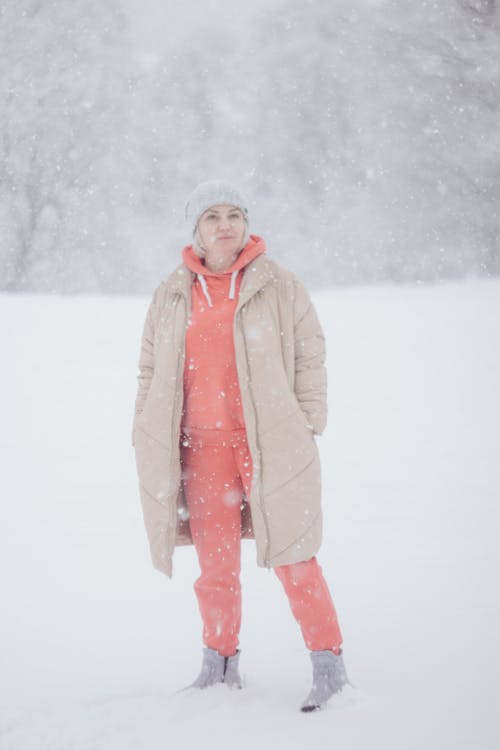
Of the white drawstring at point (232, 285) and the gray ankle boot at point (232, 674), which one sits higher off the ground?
the white drawstring at point (232, 285)

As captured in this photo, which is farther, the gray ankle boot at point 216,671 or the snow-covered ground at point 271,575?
the gray ankle boot at point 216,671

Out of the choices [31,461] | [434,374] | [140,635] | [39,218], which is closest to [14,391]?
[31,461]

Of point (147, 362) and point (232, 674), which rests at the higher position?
point (147, 362)

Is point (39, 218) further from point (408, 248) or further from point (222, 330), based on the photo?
point (222, 330)

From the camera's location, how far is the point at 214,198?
1.97 metres

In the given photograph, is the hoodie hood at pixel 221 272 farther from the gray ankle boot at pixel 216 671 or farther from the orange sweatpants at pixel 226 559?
the gray ankle boot at pixel 216 671

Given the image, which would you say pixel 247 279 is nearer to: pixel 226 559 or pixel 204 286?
pixel 204 286

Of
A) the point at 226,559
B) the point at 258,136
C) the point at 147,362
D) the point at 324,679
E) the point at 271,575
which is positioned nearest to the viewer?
the point at 324,679

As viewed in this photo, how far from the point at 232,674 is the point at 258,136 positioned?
5285mm

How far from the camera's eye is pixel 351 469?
4328 mm

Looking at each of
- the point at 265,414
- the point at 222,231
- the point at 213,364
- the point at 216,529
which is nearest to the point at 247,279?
the point at 222,231

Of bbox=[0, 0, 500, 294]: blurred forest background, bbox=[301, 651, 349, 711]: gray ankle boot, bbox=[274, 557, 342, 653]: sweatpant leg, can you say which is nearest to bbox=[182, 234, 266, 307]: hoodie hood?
bbox=[274, 557, 342, 653]: sweatpant leg

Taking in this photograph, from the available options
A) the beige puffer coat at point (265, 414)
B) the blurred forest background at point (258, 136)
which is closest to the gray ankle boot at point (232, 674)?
the beige puffer coat at point (265, 414)

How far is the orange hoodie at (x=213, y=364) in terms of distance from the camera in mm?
1911
